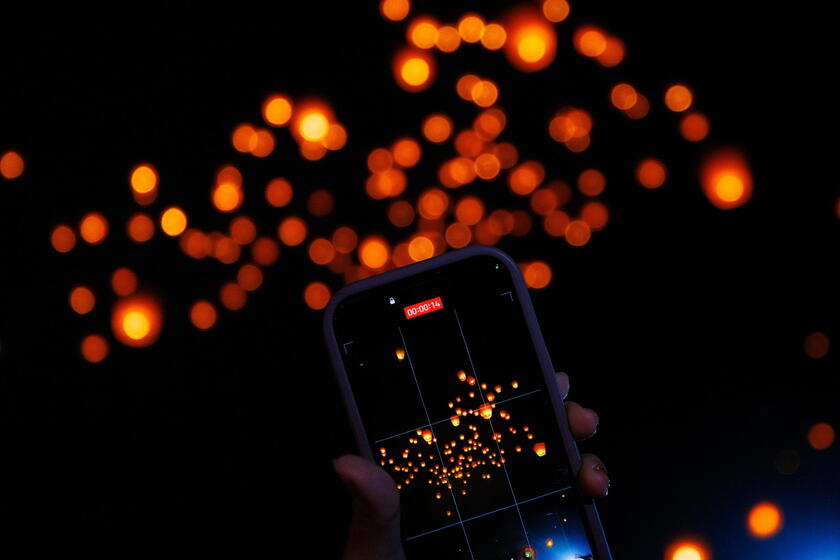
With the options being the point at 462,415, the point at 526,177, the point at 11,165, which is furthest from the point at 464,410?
the point at 11,165

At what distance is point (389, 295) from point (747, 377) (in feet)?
2.38

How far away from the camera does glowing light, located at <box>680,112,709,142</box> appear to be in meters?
1.10

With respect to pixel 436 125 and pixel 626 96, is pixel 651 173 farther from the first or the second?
pixel 436 125

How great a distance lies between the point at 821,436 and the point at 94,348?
4.44ft

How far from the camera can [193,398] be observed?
3.56ft

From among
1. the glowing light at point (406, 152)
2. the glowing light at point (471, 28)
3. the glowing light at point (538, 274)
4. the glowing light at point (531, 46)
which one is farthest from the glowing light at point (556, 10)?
the glowing light at point (538, 274)

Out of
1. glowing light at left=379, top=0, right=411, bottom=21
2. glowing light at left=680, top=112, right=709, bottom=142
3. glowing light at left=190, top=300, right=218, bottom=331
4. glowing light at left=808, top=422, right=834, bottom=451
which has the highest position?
glowing light at left=379, top=0, right=411, bottom=21

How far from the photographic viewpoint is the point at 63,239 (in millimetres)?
1103

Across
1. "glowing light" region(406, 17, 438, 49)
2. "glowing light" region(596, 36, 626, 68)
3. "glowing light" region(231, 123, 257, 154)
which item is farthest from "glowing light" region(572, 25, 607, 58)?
"glowing light" region(231, 123, 257, 154)

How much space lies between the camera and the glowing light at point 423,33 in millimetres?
1107

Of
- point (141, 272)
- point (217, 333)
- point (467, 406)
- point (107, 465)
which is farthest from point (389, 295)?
point (107, 465)

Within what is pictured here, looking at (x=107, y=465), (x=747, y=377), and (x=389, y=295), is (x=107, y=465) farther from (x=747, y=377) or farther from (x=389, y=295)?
(x=747, y=377)

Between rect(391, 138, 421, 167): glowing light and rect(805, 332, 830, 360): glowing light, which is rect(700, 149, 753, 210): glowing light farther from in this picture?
rect(391, 138, 421, 167): glowing light

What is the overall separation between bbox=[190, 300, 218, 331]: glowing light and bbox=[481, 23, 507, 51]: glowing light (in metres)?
0.72
